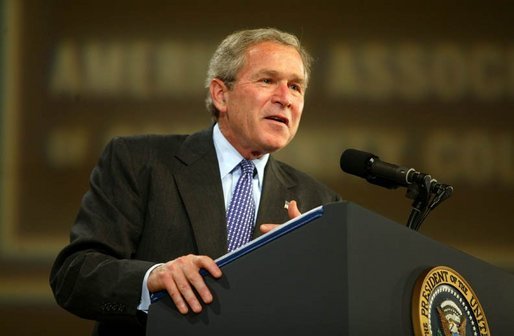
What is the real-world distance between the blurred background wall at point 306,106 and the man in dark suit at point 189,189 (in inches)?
25.2

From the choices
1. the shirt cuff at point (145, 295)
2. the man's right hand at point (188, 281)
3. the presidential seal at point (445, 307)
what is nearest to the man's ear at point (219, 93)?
the shirt cuff at point (145, 295)

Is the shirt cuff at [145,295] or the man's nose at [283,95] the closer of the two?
the shirt cuff at [145,295]

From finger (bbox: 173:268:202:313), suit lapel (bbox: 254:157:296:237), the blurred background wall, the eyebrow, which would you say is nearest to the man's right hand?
finger (bbox: 173:268:202:313)

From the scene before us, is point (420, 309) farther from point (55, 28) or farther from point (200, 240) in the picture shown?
point (55, 28)

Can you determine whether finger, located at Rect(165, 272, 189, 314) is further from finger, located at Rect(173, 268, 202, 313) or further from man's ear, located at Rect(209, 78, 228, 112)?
man's ear, located at Rect(209, 78, 228, 112)

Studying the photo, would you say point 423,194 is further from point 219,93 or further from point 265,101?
point 219,93

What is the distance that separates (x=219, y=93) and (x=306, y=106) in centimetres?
74

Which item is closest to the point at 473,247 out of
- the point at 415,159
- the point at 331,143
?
the point at 415,159

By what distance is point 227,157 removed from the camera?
2244 mm

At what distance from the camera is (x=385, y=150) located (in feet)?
10.2

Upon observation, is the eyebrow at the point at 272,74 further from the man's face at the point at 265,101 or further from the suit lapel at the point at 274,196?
the suit lapel at the point at 274,196

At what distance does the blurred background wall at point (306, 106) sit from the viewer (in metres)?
2.89

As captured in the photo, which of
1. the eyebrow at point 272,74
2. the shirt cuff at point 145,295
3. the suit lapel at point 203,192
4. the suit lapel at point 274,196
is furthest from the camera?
the eyebrow at point 272,74

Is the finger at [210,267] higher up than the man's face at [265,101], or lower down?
lower down
